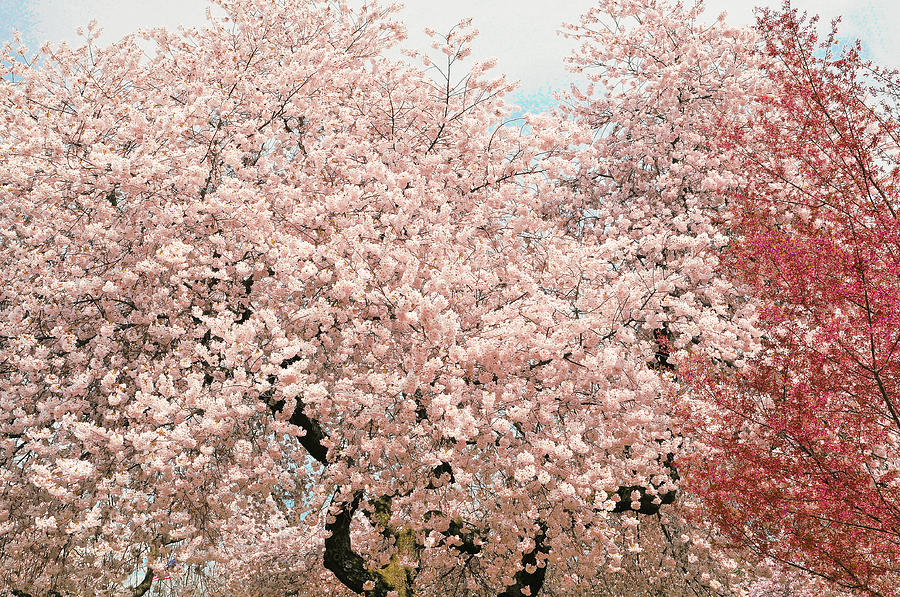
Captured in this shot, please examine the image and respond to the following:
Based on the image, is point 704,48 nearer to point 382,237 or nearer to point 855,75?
point 855,75

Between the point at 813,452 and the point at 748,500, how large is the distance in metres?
1.00

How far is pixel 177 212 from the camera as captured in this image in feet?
23.9

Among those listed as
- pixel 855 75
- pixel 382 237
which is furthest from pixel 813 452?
pixel 382 237

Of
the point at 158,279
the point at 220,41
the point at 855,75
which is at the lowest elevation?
the point at 158,279

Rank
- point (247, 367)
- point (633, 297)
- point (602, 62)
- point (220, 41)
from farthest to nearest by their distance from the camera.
Result: point (602, 62) < point (220, 41) < point (633, 297) < point (247, 367)

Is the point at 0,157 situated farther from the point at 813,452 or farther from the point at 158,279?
the point at 813,452

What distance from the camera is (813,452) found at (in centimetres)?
727

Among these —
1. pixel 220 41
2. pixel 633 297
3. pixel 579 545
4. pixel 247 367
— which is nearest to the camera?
pixel 247 367

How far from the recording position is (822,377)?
7.31 meters

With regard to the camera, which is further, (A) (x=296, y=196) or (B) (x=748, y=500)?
(A) (x=296, y=196)

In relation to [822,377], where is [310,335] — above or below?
below

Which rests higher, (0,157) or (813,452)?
(813,452)

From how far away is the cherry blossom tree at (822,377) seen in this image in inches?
277

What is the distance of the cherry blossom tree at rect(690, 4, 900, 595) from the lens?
704cm
